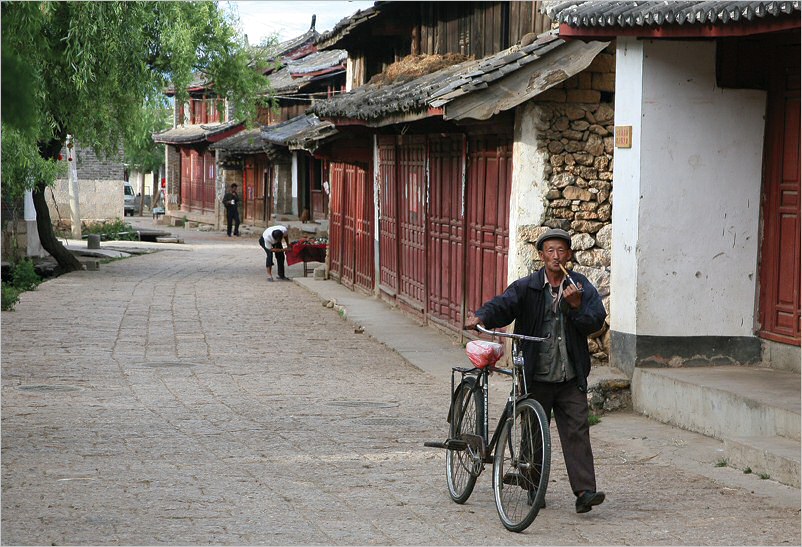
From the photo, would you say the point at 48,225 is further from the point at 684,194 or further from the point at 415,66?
the point at 684,194

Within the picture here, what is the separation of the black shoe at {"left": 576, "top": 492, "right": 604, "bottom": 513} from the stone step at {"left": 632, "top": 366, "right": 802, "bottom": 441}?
2284mm

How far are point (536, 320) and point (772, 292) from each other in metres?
4.24

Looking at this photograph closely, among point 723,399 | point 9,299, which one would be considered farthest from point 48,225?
point 723,399

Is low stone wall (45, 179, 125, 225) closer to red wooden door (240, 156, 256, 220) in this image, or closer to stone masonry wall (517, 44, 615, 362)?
red wooden door (240, 156, 256, 220)

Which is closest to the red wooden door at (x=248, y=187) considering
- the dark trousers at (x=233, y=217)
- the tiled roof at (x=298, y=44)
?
the dark trousers at (x=233, y=217)

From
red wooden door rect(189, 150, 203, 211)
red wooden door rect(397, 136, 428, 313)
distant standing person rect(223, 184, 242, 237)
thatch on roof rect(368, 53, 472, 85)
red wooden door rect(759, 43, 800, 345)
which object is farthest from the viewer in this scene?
red wooden door rect(189, 150, 203, 211)

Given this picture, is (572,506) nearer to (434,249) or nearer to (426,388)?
(426,388)

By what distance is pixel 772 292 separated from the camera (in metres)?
10.8

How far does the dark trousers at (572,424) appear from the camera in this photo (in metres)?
7.11

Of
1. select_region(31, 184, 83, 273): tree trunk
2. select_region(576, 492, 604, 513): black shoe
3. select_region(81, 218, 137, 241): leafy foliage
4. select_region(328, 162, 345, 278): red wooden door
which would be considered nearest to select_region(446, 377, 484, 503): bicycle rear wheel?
select_region(576, 492, 604, 513): black shoe

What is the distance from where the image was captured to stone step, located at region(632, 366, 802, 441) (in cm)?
905

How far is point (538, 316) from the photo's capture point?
7281mm

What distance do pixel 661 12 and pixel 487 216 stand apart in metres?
5.29

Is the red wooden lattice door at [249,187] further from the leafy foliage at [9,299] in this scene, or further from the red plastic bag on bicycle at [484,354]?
the red plastic bag on bicycle at [484,354]
